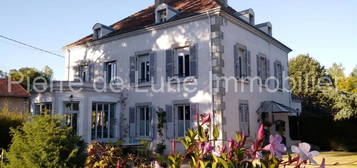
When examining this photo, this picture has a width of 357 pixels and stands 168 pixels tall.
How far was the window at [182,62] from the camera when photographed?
47.8 ft

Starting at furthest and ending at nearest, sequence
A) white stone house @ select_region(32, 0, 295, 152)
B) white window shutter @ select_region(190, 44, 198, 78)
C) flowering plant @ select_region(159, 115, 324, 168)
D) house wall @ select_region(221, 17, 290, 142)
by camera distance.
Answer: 1. white window shutter @ select_region(190, 44, 198, 78)
2. house wall @ select_region(221, 17, 290, 142)
3. white stone house @ select_region(32, 0, 295, 152)
4. flowering plant @ select_region(159, 115, 324, 168)

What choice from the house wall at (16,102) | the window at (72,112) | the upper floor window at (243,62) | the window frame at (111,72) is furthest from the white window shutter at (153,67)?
the house wall at (16,102)

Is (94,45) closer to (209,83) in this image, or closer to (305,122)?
(209,83)

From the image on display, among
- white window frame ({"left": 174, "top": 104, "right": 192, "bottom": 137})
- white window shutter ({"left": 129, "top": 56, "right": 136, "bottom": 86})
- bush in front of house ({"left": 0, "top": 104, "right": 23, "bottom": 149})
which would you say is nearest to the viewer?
bush in front of house ({"left": 0, "top": 104, "right": 23, "bottom": 149})

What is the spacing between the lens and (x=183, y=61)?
1469cm

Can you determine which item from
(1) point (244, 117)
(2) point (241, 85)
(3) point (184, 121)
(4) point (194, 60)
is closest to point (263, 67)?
(2) point (241, 85)

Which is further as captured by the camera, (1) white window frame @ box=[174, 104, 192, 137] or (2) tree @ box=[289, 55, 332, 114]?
(2) tree @ box=[289, 55, 332, 114]

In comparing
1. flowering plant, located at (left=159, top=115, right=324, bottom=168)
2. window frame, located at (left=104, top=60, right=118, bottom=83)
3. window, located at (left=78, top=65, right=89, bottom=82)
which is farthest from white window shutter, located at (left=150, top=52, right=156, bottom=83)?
flowering plant, located at (left=159, top=115, right=324, bottom=168)

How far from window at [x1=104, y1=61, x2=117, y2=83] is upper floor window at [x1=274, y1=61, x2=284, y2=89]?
31.1ft

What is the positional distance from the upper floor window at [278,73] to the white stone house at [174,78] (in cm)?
88

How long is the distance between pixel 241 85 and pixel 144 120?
5122mm

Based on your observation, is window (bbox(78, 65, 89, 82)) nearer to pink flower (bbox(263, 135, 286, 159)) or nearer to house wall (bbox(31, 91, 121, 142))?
house wall (bbox(31, 91, 121, 142))

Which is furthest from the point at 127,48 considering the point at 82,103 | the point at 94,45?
the point at 82,103

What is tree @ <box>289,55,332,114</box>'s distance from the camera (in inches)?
1200
